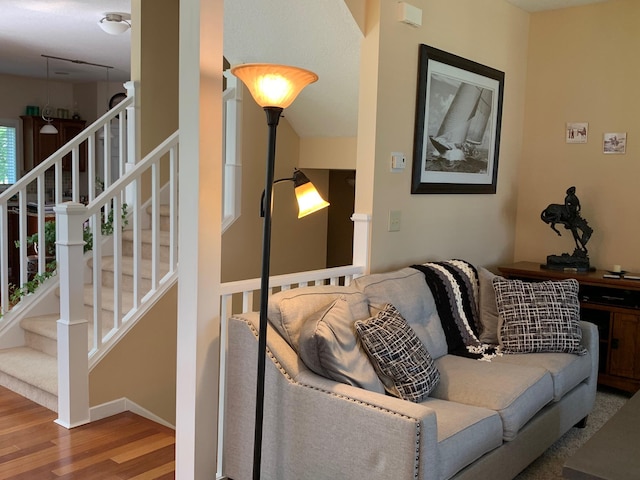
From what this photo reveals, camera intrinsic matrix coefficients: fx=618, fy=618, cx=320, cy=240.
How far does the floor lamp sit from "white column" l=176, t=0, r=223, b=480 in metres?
0.25

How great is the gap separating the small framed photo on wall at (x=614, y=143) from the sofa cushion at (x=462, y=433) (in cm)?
255

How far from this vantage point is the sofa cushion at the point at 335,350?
7.55 feet

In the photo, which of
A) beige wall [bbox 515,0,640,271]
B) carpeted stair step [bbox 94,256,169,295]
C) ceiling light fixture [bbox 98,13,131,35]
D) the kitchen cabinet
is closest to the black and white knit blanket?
beige wall [bbox 515,0,640,271]

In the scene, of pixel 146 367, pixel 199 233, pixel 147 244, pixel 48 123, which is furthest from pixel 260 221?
pixel 48 123

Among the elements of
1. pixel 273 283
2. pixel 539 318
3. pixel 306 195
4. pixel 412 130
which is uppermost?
pixel 412 130

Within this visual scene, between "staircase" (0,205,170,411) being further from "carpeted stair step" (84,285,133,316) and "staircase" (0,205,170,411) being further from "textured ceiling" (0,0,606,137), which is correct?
"textured ceiling" (0,0,606,137)

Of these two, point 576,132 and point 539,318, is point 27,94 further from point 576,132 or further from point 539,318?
point 539,318

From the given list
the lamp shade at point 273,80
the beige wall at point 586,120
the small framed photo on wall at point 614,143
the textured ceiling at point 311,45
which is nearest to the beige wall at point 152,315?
the textured ceiling at point 311,45

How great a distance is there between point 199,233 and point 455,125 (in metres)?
2.13

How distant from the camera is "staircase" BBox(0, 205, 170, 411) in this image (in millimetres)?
3496

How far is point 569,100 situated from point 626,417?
9.28 ft

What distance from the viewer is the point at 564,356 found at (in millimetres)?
3139

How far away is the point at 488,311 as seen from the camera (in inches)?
137

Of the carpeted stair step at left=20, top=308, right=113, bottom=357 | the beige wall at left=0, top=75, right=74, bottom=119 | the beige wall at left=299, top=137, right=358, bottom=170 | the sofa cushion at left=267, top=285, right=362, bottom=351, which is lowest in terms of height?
the carpeted stair step at left=20, top=308, right=113, bottom=357
